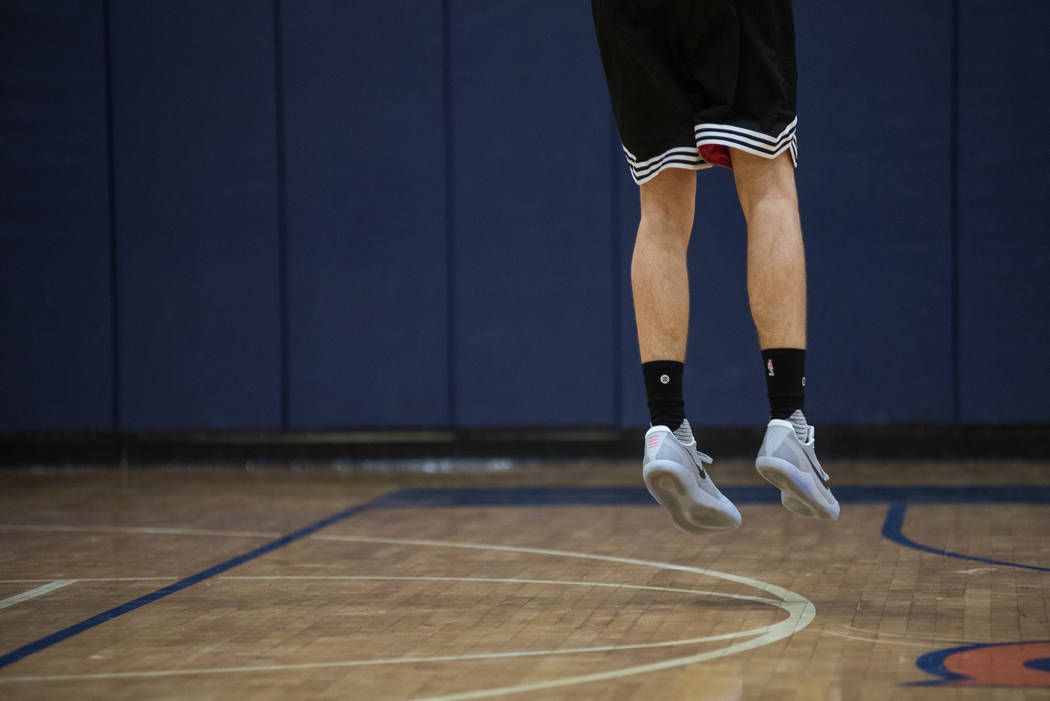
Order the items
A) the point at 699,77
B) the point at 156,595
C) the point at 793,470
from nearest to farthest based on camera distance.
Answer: the point at 793,470 < the point at 699,77 < the point at 156,595

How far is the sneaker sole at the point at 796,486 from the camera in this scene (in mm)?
1896

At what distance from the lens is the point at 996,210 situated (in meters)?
4.70

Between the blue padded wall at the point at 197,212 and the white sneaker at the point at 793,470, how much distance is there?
337 centimetres

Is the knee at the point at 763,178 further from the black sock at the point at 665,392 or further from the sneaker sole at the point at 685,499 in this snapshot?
the sneaker sole at the point at 685,499

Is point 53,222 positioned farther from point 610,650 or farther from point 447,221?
point 610,650

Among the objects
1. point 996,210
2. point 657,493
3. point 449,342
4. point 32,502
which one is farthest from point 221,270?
point 657,493

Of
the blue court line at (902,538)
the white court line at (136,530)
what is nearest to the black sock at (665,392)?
the blue court line at (902,538)

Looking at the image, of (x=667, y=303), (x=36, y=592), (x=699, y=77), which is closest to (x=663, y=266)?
(x=667, y=303)

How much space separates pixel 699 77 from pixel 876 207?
9.60ft

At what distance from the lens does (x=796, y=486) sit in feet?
6.27

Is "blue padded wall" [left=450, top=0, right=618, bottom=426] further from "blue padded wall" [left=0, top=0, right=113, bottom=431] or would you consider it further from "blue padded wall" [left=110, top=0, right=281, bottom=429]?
"blue padded wall" [left=0, top=0, right=113, bottom=431]

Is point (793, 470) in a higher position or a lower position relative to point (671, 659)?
higher

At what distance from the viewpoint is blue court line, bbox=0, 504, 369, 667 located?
72.5 inches

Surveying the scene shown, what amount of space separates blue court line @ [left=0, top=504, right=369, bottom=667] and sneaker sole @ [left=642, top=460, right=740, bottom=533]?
0.89 m
